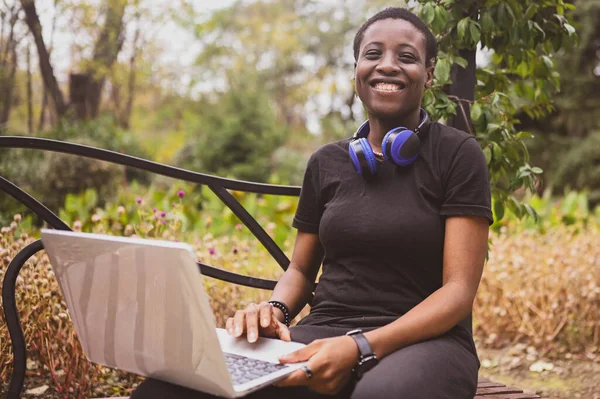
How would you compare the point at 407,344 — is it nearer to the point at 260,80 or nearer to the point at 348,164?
the point at 348,164

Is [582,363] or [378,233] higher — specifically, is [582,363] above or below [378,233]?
below

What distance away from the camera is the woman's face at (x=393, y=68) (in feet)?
6.41

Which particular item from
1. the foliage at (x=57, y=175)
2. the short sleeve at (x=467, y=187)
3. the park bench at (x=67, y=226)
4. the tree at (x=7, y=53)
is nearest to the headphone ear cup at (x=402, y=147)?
the short sleeve at (x=467, y=187)

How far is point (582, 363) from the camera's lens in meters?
3.68

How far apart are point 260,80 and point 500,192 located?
20809 millimetres

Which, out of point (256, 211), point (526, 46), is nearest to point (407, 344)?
point (526, 46)

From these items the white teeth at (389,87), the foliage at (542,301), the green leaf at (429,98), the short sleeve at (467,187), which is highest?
the white teeth at (389,87)

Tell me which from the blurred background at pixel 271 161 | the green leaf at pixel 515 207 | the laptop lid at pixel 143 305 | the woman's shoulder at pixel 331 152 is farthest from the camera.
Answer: the green leaf at pixel 515 207

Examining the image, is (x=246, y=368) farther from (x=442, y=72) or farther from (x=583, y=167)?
(x=583, y=167)

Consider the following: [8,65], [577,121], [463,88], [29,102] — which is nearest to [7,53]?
[8,65]

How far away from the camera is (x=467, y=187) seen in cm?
179

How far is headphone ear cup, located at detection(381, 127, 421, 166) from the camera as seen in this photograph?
6.02ft

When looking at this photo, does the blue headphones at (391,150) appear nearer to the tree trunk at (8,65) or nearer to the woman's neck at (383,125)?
the woman's neck at (383,125)

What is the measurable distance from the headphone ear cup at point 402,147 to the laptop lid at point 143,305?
2.52ft
